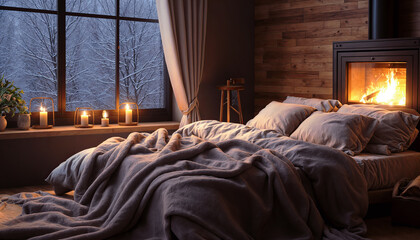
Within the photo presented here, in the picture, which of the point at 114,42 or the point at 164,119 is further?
the point at 164,119

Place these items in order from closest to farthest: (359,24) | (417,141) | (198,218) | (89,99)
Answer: (198,218)
(417,141)
(359,24)
(89,99)

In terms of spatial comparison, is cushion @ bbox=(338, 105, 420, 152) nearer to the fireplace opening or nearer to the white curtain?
the fireplace opening

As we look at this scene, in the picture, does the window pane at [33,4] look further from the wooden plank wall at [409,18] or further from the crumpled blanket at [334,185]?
the wooden plank wall at [409,18]

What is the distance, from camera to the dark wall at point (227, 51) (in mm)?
6559

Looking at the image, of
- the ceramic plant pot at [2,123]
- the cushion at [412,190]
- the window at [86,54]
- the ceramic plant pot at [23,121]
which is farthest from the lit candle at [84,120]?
the cushion at [412,190]

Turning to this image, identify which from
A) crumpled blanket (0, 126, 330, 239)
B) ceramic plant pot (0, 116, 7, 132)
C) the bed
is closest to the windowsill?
ceramic plant pot (0, 116, 7, 132)

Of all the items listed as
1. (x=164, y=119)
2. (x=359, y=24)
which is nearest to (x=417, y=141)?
(x=359, y=24)

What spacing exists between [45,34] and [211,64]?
2024mm

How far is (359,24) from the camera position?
5.56m

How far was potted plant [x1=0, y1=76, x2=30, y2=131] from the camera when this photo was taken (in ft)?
16.8

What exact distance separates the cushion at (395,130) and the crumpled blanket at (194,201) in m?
0.91

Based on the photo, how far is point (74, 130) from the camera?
18.0 ft

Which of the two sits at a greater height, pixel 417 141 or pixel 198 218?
pixel 417 141

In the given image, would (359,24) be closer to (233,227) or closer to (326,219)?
(326,219)
